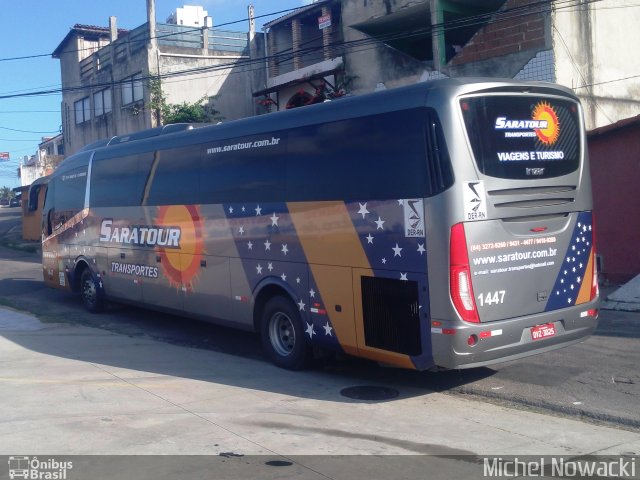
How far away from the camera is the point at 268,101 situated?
2739cm

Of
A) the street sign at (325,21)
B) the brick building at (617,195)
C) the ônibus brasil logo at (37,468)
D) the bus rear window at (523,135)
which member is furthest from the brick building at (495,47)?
the ônibus brasil logo at (37,468)

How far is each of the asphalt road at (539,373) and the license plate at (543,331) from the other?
0.67m

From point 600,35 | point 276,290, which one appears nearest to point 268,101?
point 600,35

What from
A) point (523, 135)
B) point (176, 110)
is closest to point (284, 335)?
point (523, 135)

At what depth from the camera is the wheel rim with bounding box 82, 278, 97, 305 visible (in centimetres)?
1509

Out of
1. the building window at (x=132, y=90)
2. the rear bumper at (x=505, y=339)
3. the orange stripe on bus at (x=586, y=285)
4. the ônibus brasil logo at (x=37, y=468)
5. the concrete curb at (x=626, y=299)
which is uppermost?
the building window at (x=132, y=90)

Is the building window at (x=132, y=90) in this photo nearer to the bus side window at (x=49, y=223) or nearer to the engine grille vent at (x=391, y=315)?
the bus side window at (x=49, y=223)

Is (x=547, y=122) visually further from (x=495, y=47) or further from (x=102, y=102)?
(x=102, y=102)

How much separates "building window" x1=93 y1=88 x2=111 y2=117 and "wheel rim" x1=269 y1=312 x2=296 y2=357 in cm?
2732

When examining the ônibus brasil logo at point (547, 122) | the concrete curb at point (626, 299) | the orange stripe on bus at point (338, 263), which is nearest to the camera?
the ônibus brasil logo at point (547, 122)

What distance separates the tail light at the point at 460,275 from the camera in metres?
7.24

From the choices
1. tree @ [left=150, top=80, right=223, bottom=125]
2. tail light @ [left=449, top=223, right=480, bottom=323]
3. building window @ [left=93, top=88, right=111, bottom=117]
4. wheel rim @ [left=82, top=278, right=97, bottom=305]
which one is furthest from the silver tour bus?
building window @ [left=93, top=88, right=111, bottom=117]

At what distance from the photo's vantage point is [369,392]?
8609 mm

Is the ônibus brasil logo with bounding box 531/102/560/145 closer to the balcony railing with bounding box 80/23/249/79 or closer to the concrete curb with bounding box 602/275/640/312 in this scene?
the concrete curb with bounding box 602/275/640/312
